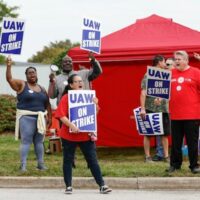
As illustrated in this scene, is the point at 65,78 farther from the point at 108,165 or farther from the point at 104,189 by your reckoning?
the point at 104,189

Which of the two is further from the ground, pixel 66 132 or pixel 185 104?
pixel 185 104

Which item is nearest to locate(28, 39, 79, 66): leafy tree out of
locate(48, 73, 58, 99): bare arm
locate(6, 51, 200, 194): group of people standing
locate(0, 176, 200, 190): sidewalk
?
locate(48, 73, 58, 99): bare arm

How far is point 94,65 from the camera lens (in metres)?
9.47

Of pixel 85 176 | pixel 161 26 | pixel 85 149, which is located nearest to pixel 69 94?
pixel 85 149

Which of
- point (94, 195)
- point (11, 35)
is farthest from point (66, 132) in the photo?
point (11, 35)

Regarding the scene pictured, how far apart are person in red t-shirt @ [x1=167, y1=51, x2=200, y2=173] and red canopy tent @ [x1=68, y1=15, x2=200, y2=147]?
2.71 m

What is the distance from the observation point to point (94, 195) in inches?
313

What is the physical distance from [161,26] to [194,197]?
564cm

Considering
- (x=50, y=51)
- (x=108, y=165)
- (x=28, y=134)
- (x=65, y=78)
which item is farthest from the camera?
(x=50, y=51)

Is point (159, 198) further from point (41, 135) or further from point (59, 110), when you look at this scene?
point (41, 135)

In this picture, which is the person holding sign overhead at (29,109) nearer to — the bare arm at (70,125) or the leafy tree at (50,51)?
the bare arm at (70,125)

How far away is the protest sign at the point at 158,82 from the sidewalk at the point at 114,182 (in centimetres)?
146

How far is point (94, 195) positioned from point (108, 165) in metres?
2.08

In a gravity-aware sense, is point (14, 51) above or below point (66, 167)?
above
